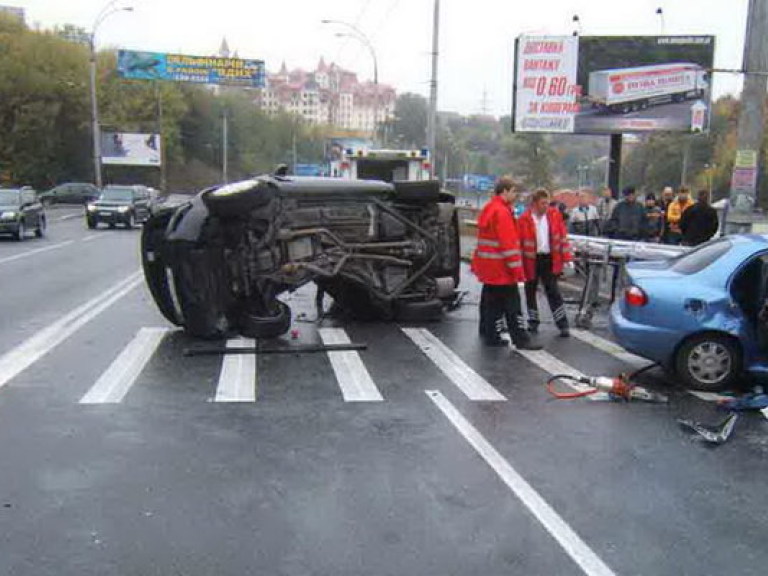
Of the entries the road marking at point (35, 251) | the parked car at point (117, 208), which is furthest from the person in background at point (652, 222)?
the parked car at point (117, 208)

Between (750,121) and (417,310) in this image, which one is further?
(750,121)

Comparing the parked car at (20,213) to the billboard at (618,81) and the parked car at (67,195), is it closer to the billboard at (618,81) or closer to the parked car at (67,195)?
the billboard at (618,81)

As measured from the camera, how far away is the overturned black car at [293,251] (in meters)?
9.00

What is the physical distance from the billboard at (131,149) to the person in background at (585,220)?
173 feet

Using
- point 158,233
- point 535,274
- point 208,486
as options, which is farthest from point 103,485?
point 535,274

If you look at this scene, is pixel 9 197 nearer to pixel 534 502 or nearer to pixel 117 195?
pixel 117 195

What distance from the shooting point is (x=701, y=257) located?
26.0 feet

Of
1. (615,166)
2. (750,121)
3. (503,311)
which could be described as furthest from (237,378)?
(615,166)

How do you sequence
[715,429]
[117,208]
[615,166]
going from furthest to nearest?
[117,208] < [615,166] < [715,429]

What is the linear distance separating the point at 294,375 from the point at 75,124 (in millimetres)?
66908

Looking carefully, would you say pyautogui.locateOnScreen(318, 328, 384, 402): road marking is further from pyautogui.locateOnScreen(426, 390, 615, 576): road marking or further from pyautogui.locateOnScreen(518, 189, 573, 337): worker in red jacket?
pyautogui.locateOnScreen(518, 189, 573, 337): worker in red jacket

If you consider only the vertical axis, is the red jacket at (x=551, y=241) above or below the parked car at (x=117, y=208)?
above

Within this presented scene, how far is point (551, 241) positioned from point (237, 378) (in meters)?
4.38

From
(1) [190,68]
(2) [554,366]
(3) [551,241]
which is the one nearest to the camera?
(2) [554,366]
